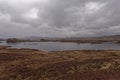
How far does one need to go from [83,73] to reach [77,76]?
1.24 m

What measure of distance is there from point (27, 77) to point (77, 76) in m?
6.06

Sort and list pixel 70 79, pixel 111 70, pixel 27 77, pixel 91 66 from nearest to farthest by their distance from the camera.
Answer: pixel 70 79 < pixel 27 77 < pixel 111 70 < pixel 91 66

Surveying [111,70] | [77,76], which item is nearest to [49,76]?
[77,76]

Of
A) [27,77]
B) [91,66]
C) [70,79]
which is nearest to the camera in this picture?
[70,79]

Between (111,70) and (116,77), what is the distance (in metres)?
2.26

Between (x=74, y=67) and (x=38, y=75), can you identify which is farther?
(x=74, y=67)

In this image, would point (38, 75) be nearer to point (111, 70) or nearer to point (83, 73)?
point (83, 73)

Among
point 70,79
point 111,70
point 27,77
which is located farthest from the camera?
point 111,70

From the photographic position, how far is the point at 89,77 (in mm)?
20062

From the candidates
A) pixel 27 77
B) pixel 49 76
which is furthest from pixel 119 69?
pixel 27 77

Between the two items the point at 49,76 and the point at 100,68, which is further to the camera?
the point at 100,68

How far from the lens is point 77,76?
20250mm

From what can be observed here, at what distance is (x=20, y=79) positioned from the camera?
2062 centimetres

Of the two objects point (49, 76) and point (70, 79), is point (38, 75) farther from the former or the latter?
point (70, 79)
